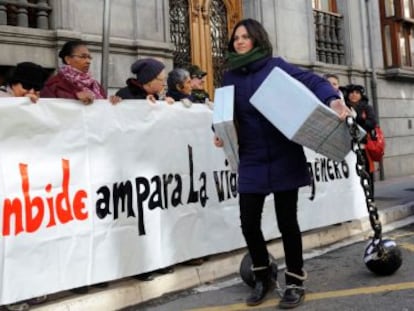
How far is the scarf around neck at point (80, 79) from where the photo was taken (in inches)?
173

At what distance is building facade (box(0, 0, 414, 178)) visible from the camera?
289 inches

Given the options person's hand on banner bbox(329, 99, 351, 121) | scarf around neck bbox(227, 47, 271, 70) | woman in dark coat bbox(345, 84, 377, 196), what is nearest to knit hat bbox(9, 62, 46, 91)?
scarf around neck bbox(227, 47, 271, 70)

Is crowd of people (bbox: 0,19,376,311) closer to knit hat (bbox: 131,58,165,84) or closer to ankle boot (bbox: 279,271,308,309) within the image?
ankle boot (bbox: 279,271,308,309)

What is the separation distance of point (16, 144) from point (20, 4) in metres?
4.10

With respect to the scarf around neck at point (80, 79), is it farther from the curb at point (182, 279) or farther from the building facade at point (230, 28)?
the building facade at point (230, 28)

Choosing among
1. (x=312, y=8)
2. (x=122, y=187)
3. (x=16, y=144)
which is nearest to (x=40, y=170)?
(x=16, y=144)

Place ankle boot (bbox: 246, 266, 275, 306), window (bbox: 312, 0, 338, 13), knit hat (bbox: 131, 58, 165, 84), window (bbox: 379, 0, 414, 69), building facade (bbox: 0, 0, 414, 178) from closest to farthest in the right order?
ankle boot (bbox: 246, 266, 275, 306) < knit hat (bbox: 131, 58, 165, 84) < building facade (bbox: 0, 0, 414, 178) < window (bbox: 312, 0, 338, 13) < window (bbox: 379, 0, 414, 69)

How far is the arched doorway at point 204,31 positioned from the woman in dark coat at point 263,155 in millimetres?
5702

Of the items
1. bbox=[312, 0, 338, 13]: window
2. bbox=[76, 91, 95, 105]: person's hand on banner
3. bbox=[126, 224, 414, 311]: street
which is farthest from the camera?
bbox=[312, 0, 338, 13]: window

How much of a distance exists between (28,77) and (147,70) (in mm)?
949

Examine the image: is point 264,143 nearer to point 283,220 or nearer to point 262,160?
point 262,160

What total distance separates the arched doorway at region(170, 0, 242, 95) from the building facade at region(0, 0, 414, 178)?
2 cm

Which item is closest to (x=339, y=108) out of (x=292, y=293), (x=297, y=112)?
(x=297, y=112)

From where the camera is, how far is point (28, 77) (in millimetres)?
4191
